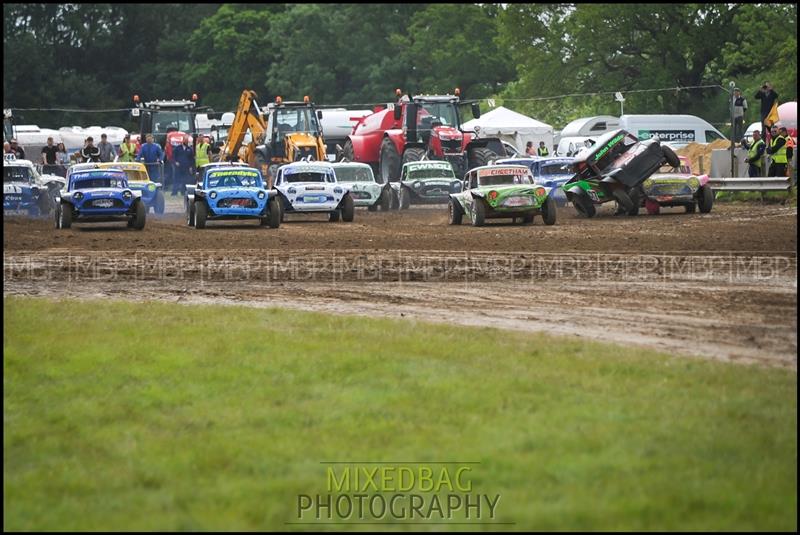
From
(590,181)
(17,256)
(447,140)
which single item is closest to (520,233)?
(590,181)

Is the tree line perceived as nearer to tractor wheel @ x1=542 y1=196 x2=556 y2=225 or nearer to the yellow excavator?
the yellow excavator

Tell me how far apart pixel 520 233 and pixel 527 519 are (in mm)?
18246

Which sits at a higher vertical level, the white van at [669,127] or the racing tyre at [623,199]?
the white van at [669,127]

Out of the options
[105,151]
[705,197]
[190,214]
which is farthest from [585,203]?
[105,151]

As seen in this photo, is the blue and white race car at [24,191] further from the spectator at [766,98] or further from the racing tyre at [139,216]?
the spectator at [766,98]

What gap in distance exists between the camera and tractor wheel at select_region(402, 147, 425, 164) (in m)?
38.9

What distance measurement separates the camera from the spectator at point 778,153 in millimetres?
29983

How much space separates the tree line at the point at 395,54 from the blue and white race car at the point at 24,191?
29804 mm

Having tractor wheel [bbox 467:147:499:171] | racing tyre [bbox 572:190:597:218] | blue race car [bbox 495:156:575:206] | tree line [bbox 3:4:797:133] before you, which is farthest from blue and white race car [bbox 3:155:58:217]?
tree line [bbox 3:4:797:133]

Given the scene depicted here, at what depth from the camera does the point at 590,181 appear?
1150 inches

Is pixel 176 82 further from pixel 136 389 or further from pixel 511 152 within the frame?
pixel 136 389

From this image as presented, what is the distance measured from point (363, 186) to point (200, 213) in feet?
22.8
